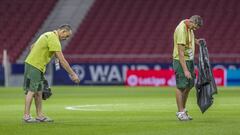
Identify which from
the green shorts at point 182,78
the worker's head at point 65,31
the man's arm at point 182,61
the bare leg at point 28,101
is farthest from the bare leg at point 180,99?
the bare leg at point 28,101

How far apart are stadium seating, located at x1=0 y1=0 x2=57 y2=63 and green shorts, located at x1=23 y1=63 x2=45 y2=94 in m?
29.4

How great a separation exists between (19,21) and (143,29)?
7775mm

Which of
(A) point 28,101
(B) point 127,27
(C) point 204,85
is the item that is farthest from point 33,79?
(B) point 127,27

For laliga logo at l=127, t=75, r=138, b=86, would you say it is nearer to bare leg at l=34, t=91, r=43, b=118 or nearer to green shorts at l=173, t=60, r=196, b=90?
green shorts at l=173, t=60, r=196, b=90

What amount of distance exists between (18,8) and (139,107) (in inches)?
1202

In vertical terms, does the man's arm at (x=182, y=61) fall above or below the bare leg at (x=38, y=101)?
above

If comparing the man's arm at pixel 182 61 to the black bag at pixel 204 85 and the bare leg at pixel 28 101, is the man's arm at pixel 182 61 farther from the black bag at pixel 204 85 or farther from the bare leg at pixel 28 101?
the bare leg at pixel 28 101

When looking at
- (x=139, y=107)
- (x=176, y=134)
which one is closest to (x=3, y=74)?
(x=139, y=107)

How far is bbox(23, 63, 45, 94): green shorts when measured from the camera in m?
15.7

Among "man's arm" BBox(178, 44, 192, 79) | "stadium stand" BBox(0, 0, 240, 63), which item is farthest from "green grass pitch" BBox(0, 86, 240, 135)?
"stadium stand" BBox(0, 0, 240, 63)

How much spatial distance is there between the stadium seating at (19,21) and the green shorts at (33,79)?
29.4 m

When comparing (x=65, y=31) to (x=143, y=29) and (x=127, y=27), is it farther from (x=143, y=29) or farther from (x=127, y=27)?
(x=127, y=27)

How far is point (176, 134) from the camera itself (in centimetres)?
1247

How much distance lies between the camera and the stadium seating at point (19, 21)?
46.7 meters
